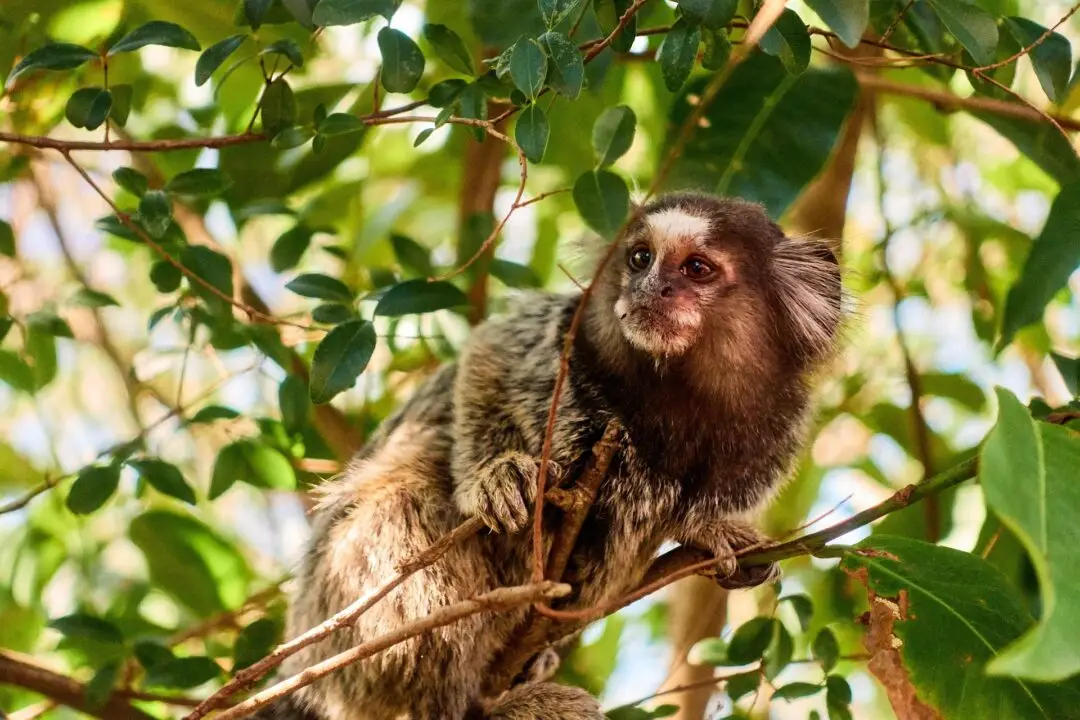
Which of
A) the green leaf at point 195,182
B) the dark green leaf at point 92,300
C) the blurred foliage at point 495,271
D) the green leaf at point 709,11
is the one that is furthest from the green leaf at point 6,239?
the green leaf at point 709,11

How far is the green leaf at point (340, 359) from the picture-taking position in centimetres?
197

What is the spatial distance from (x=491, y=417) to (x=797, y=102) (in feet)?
3.09

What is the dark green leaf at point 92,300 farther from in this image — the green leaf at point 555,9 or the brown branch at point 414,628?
the green leaf at point 555,9

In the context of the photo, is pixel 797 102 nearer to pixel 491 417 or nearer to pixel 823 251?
pixel 823 251

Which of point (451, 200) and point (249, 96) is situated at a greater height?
point (249, 96)

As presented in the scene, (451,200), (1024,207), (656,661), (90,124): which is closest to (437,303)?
(90,124)

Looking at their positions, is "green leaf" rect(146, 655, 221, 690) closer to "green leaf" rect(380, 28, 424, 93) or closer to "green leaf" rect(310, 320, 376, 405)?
"green leaf" rect(310, 320, 376, 405)

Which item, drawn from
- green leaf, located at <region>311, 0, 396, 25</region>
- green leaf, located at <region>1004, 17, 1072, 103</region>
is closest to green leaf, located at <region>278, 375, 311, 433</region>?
green leaf, located at <region>311, 0, 396, 25</region>

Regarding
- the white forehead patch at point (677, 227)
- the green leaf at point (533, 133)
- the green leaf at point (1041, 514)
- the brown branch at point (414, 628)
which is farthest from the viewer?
the white forehead patch at point (677, 227)

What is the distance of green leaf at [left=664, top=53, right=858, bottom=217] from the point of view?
95.3 inches

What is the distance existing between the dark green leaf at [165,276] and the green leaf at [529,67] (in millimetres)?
980

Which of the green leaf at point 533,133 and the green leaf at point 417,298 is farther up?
the green leaf at point 533,133

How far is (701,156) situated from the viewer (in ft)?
8.13

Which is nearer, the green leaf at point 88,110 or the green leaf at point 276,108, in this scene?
the green leaf at point 88,110
